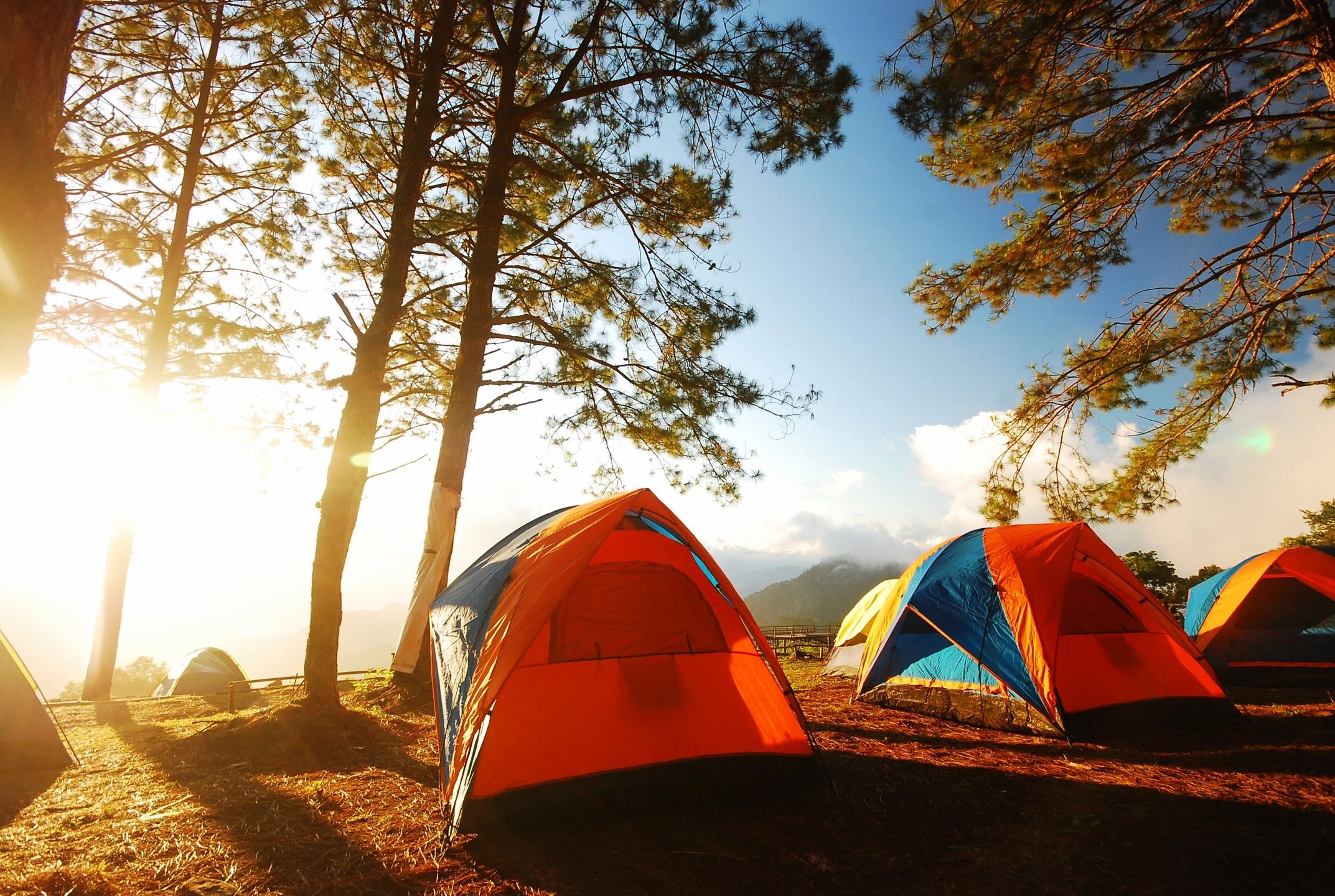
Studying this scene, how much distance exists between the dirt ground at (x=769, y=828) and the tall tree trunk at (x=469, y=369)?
7.34ft

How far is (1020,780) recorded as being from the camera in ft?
12.9

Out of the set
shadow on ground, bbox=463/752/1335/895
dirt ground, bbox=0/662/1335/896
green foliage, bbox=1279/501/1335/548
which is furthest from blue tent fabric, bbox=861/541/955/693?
green foliage, bbox=1279/501/1335/548

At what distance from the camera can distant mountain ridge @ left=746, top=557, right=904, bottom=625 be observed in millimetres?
124919

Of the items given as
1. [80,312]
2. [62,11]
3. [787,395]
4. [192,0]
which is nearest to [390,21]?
[192,0]

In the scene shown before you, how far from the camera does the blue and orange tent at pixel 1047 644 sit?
4.93 meters

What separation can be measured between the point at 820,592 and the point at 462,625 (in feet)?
460

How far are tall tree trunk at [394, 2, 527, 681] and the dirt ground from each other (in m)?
2.24

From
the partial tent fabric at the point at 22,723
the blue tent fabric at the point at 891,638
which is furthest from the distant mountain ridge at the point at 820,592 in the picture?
the partial tent fabric at the point at 22,723

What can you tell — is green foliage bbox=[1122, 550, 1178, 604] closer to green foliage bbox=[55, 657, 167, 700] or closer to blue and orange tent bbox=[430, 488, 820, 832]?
blue and orange tent bbox=[430, 488, 820, 832]

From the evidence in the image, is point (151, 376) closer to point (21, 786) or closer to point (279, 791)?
point (21, 786)

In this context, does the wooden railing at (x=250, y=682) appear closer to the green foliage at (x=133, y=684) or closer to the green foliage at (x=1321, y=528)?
the green foliage at (x=133, y=684)

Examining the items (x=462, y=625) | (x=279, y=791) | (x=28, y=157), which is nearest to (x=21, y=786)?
(x=279, y=791)

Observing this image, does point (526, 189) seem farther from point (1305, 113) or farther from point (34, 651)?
point (34, 651)

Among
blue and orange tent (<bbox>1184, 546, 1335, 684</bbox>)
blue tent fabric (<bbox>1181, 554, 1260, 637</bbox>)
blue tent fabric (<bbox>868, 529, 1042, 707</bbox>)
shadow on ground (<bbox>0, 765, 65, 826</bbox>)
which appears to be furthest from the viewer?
blue tent fabric (<bbox>1181, 554, 1260, 637</bbox>)
